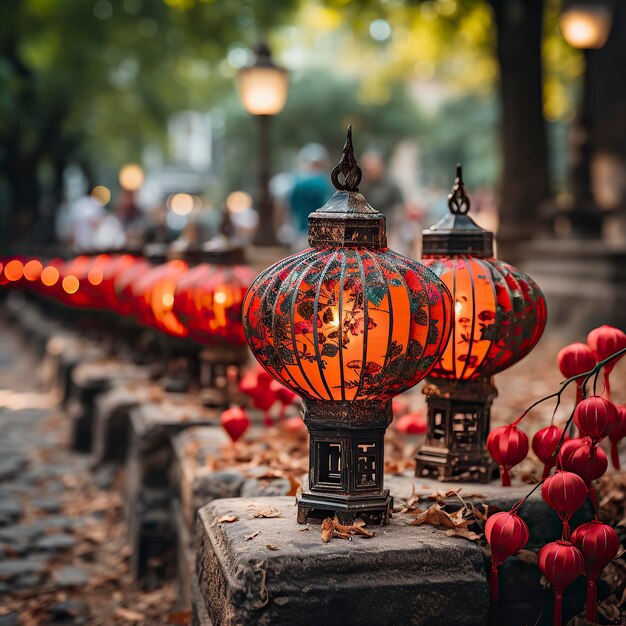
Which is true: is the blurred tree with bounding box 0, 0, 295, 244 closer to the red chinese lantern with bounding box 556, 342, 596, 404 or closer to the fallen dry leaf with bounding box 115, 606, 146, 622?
the fallen dry leaf with bounding box 115, 606, 146, 622

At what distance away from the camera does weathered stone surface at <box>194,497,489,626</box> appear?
3221 millimetres

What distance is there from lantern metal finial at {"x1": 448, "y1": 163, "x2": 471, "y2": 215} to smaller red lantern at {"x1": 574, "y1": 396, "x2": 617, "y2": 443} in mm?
1192

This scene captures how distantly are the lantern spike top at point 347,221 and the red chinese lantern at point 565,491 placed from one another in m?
0.96

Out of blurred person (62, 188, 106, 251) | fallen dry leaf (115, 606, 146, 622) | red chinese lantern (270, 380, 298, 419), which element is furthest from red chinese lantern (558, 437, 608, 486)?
blurred person (62, 188, 106, 251)

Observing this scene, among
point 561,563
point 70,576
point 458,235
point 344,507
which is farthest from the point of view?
point 70,576

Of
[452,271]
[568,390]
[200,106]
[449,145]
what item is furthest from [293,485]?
[449,145]

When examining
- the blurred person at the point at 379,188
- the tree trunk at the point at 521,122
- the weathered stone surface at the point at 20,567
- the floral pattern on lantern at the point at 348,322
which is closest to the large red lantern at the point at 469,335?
the floral pattern on lantern at the point at 348,322

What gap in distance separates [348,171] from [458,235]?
0.77 meters

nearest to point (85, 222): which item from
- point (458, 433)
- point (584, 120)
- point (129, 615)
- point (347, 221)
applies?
point (584, 120)

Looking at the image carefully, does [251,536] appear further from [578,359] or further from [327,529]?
[578,359]

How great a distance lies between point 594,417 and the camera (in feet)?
11.0

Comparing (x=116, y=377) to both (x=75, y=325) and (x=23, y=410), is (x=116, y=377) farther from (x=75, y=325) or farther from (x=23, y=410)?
(x=75, y=325)

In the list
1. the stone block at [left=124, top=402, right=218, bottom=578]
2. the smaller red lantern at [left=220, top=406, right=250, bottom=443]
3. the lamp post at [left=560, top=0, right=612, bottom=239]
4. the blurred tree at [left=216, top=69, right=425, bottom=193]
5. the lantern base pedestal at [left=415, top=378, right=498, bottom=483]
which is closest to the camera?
the lantern base pedestal at [left=415, top=378, right=498, bottom=483]

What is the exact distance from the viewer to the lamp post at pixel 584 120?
12.3m
